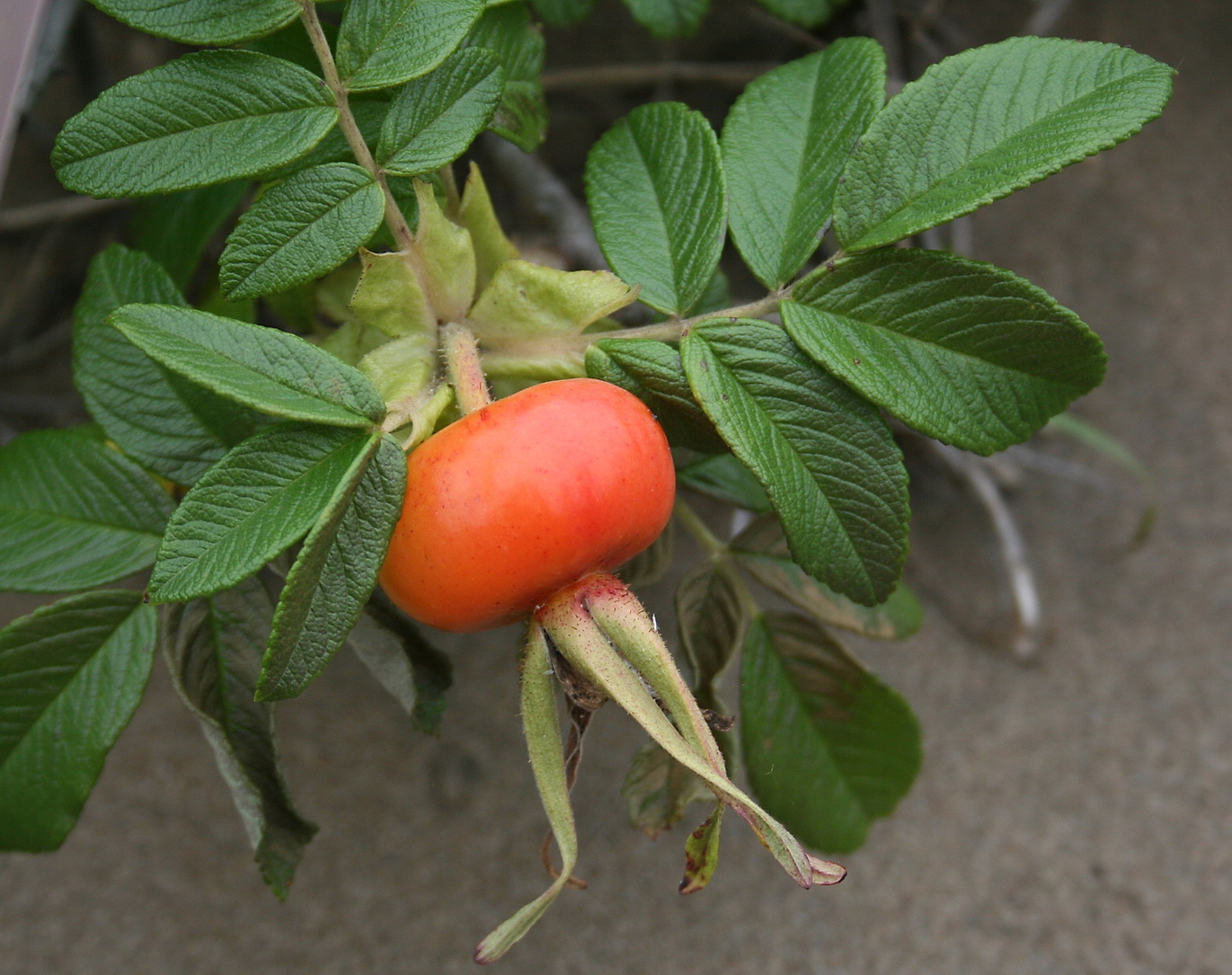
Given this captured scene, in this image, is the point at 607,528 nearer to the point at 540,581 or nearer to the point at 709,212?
the point at 540,581

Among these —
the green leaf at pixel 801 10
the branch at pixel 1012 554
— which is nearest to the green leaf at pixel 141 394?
the green leaf at pixel 801 10

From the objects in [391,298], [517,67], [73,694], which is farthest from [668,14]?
[73,694]

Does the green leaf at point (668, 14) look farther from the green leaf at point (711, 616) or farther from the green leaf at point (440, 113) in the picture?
the green leaf at point (711, 616)

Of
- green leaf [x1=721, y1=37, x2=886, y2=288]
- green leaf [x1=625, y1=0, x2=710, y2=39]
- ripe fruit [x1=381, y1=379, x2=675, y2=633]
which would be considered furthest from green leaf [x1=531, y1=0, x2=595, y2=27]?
ripe fruit [x1=381, y1=379, x2=675, y2=633]

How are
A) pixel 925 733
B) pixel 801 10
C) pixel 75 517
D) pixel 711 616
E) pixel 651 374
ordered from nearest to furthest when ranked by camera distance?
pixel 651 374 < pixel 75 517 < pixel 711 616 < pixel 801 10 < pixel 925 733

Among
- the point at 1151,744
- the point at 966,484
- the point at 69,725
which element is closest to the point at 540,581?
the point at 69,725

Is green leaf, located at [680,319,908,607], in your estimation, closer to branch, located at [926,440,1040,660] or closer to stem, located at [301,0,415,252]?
stem, located at [301,0,415,252]

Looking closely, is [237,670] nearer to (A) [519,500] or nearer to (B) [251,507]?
(B) [251,507]
